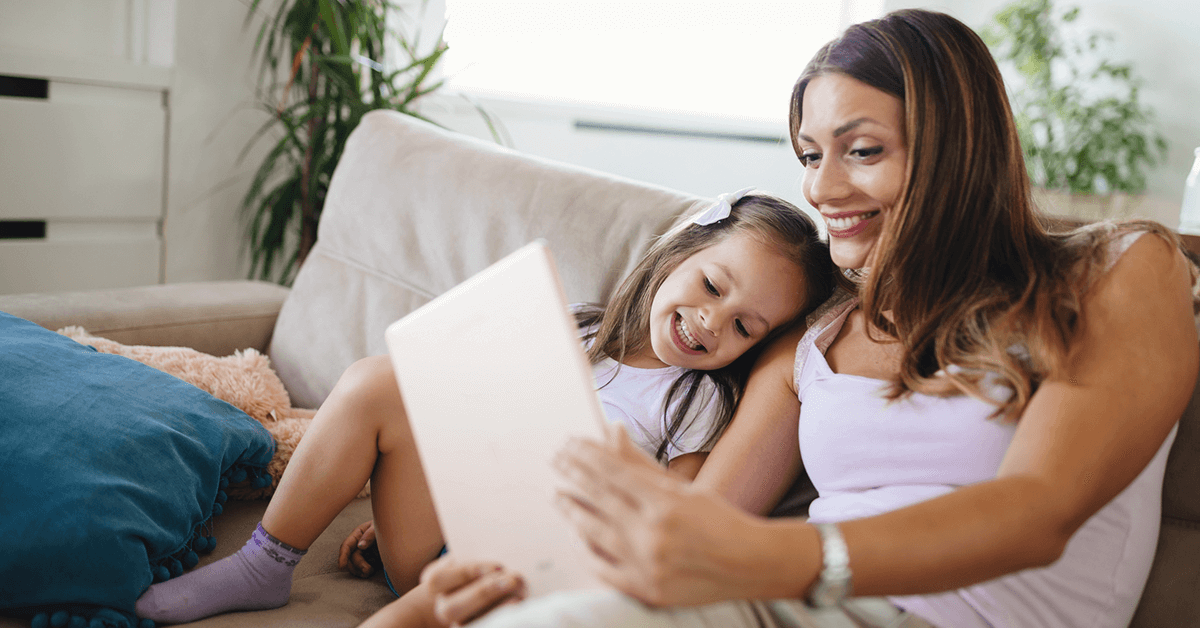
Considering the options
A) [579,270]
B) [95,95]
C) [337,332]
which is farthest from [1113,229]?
[95,95]

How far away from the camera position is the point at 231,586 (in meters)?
1.02

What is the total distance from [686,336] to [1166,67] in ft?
11.7

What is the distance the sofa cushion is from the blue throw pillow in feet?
1.39

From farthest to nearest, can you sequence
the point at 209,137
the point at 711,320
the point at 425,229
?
1. the point at 209,137
2. the point at 425,229
3. the point at 711,320

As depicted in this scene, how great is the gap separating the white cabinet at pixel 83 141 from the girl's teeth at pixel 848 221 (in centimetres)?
186

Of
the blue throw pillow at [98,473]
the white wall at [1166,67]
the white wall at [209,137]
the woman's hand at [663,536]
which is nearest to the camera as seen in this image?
the woman's hand at [663,536]

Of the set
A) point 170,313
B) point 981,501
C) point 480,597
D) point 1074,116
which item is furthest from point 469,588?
point 1074,116

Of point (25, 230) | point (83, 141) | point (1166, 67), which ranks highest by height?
point (1166, 67)

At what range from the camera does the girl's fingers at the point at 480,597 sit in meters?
0.69

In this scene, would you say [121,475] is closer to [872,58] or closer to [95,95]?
[872,58]

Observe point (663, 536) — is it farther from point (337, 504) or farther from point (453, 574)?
point (337, 504)

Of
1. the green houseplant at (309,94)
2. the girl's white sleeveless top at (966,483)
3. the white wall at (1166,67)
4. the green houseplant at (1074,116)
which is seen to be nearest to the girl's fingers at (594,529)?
the girl's white sleeveless top at (966,483)

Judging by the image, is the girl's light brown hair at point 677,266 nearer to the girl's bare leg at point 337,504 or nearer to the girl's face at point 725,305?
the girl's face at point 725,305

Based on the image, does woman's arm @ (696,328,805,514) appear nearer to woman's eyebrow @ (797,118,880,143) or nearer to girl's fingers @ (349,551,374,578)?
woman's eyebrow @ (797,118,880,143)
